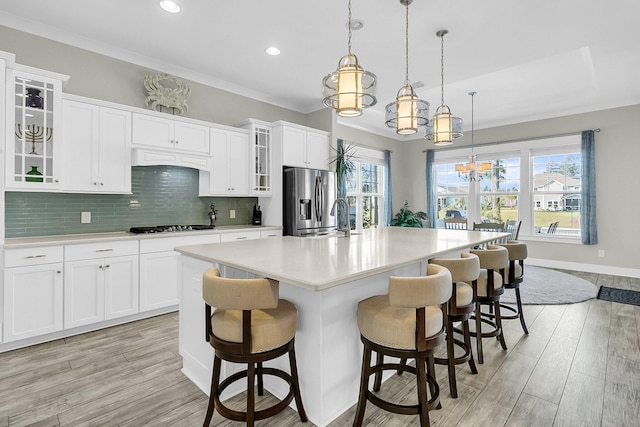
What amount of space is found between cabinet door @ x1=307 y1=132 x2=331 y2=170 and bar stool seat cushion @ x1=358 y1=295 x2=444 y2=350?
3554 millimetres

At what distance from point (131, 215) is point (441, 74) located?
4092 mm

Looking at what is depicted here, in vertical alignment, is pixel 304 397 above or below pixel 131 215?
below

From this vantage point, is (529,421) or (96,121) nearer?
(529,421)

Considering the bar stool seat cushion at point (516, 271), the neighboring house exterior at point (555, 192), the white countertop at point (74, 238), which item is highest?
the neighboring house exterior at point (555, 192)

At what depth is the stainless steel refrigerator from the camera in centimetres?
453

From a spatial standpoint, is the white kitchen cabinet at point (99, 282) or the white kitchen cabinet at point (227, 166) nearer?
the white kitchen cabinet at point (99, 282)

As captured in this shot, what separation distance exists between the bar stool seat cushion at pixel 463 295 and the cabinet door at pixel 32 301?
127 inches

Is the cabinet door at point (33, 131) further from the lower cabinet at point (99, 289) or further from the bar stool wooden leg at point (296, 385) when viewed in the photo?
the bar stool wooden leg at point (296, 385)

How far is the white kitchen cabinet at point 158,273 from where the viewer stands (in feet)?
10.8

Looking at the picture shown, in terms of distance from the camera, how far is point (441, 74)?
4031 mm

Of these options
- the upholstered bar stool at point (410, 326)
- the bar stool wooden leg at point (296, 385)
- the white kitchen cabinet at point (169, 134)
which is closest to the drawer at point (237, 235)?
the white kitchen cabinet at point (169, 134)

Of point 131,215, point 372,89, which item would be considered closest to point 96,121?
point 131,215

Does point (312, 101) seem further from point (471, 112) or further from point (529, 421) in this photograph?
point (529, 421)

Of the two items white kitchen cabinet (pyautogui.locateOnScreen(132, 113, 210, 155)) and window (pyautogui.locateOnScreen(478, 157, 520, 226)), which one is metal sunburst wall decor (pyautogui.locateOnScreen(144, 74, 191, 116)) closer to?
white kitchen cabinet (pyautogui.locateOnScreen(132, 113, 210, 155))
